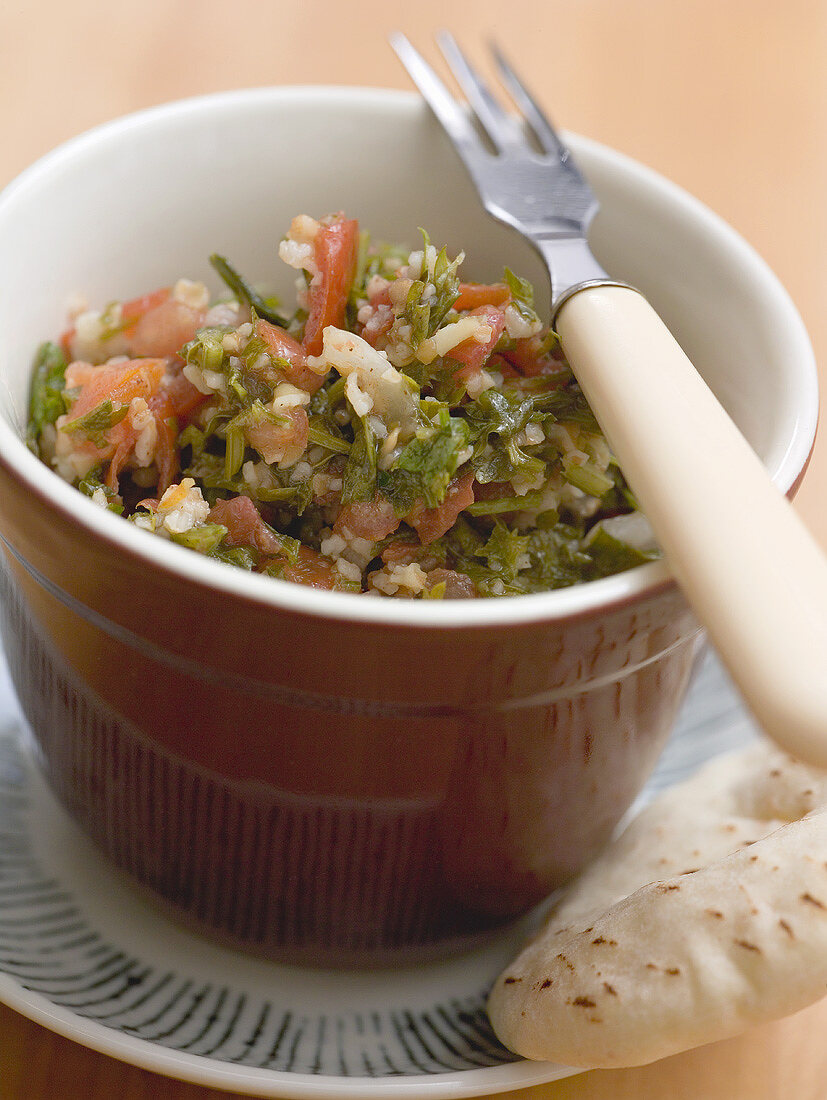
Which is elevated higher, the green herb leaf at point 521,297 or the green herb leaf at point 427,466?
the green herb leaf at point 427,466

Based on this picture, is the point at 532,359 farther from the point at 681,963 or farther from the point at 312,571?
the point at 681,963

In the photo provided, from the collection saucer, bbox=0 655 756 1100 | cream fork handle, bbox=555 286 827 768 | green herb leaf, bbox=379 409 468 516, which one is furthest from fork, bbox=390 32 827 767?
saucer, bbox=0 655 756 1100

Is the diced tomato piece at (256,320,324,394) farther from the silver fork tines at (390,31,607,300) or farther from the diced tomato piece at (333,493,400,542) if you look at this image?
the silver fork tines at (390,31,607,300)

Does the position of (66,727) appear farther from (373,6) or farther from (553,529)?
(373,6)

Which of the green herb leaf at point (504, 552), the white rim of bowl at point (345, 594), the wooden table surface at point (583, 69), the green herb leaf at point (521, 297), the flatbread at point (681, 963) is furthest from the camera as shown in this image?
the wooden table surface at point (583, 69)

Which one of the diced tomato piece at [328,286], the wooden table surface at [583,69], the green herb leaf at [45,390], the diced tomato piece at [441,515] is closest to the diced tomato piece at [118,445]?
the green herb leaf at [45,390]

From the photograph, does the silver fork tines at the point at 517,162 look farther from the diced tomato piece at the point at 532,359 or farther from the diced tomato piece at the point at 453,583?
the diced tomato piece at the point at 453,583

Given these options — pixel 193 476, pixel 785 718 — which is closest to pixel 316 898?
pixel 193 476
